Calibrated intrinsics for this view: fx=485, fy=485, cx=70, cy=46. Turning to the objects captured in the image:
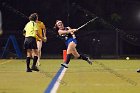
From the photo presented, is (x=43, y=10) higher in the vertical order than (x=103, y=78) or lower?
higher

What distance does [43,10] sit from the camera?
111ft

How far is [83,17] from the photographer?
33.6 metres

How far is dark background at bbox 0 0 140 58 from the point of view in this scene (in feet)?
104

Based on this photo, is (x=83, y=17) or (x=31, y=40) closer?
(x=31, y=40)

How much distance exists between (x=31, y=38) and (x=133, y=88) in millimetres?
6484

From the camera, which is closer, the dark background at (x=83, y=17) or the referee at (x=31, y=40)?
the referee at (x=31, y=40)

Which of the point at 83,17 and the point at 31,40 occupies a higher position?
the point at 83,17

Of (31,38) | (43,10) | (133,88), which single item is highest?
(43,10)

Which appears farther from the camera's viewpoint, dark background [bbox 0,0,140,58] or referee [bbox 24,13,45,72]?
dark background [bbox 0,0,140,58]

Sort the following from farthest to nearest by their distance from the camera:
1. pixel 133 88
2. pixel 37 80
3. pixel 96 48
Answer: pixel 96 48, pixel 37 80, pixel 133 88

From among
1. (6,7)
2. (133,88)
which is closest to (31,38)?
(133,88)

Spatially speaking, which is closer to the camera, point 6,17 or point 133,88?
point 133,88

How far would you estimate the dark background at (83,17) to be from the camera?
104 feet

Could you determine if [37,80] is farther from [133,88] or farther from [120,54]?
[120,54]
